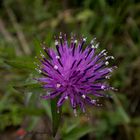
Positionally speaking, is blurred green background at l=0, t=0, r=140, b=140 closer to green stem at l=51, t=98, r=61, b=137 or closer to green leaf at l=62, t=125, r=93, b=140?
green leaf at l=62, t=125, r=93, b=140

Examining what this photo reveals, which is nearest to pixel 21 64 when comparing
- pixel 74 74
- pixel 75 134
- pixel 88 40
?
pixel 74 74

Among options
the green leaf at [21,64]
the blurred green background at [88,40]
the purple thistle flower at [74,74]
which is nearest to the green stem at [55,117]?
the purple thistle flower at [74,74]

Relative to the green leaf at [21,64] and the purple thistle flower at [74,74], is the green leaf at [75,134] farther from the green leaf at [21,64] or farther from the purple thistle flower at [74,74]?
the green leaf at [21,64]

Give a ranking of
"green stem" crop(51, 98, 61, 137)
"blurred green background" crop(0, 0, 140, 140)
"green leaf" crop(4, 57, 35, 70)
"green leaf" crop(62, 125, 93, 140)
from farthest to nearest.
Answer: "blurred green background" crop(0, 0, 140, 140), "green leaf" crop(62, 125, 93, 140), "green leaf" crop(4, 57, 35, 70), "green stem" crop(51, 98, 61, 137)

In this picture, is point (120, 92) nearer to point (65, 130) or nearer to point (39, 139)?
point (39, 139)

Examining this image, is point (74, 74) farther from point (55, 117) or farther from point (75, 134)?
point (75, 134)

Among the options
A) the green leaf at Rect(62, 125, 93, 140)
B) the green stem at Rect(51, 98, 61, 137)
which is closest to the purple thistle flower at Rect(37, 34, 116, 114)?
the green stem at Rect(51, 98, 61, 137)
